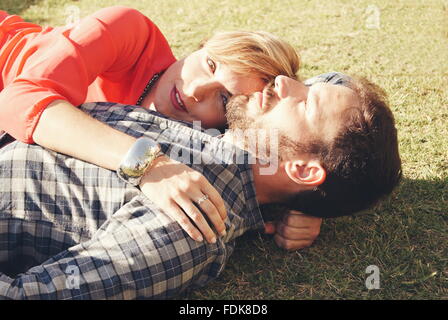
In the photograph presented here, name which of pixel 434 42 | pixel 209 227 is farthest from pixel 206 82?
pixel 434 42

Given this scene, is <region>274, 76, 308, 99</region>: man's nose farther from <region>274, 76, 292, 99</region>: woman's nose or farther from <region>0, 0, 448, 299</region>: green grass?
<region>0, 0, 448, 299</region>: green grass

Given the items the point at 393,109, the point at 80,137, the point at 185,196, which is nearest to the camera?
the point at 185,196

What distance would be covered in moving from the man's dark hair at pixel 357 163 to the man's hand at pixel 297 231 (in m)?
0.04

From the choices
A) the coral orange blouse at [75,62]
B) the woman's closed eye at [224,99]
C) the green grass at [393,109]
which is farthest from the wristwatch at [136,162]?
the woman's closed eye at [224,99]

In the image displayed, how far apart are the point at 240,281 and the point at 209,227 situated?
397 millimetres

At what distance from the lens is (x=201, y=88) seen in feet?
9.00

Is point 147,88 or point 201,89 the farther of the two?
point 147,88

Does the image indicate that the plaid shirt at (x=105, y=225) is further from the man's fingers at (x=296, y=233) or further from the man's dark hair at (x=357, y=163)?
the man's dark hair at (x=357, y=163)

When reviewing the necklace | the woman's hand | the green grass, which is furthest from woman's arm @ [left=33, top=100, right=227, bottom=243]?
the necklace

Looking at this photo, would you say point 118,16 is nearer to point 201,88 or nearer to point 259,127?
point 201,88

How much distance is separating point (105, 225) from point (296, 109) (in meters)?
1.04

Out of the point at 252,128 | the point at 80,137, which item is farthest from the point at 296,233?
the point at 80,137

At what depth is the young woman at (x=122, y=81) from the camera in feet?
7.14
